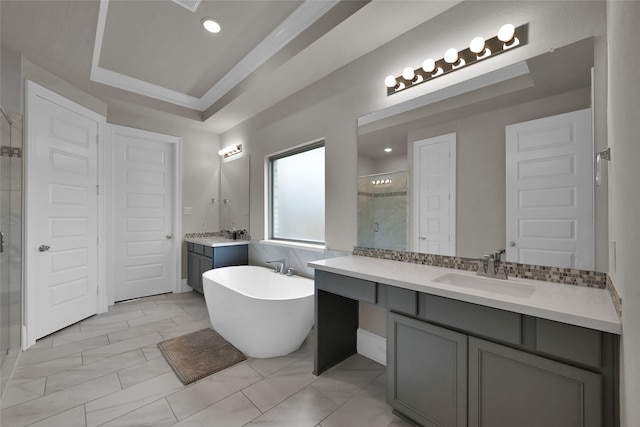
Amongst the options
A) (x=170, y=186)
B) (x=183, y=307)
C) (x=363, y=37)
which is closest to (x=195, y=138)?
(x=170, y=186)

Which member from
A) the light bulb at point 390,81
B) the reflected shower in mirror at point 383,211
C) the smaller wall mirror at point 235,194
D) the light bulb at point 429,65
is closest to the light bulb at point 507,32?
the light bulb at point 429,65

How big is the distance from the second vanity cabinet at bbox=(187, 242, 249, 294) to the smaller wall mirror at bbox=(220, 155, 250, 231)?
0.39 metres

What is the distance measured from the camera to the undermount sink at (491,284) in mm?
1427

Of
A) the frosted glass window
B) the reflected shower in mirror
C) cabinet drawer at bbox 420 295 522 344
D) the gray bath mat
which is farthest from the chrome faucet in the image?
the gray bath mat

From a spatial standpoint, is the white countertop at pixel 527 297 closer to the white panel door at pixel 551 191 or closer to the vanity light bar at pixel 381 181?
the white panel door at pixel 551 191

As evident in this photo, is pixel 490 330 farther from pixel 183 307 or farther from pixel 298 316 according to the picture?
pixel 183 307

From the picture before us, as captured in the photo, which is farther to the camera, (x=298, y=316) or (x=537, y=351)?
(x=298, y=316)

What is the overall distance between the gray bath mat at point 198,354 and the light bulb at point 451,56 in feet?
8.71

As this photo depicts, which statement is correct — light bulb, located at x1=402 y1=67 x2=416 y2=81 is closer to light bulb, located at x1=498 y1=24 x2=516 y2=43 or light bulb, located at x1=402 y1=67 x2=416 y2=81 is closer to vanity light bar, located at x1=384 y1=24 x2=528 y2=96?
vanity light bar, located at x1=384 y1=24 x2=528 y2=96

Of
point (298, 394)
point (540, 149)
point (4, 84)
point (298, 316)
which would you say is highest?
point (4, 84)

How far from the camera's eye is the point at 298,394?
1812 mm

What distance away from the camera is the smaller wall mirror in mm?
3924

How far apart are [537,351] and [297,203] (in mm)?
2599

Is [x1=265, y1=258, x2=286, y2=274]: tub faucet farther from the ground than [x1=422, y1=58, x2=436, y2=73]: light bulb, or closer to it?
closer to it
